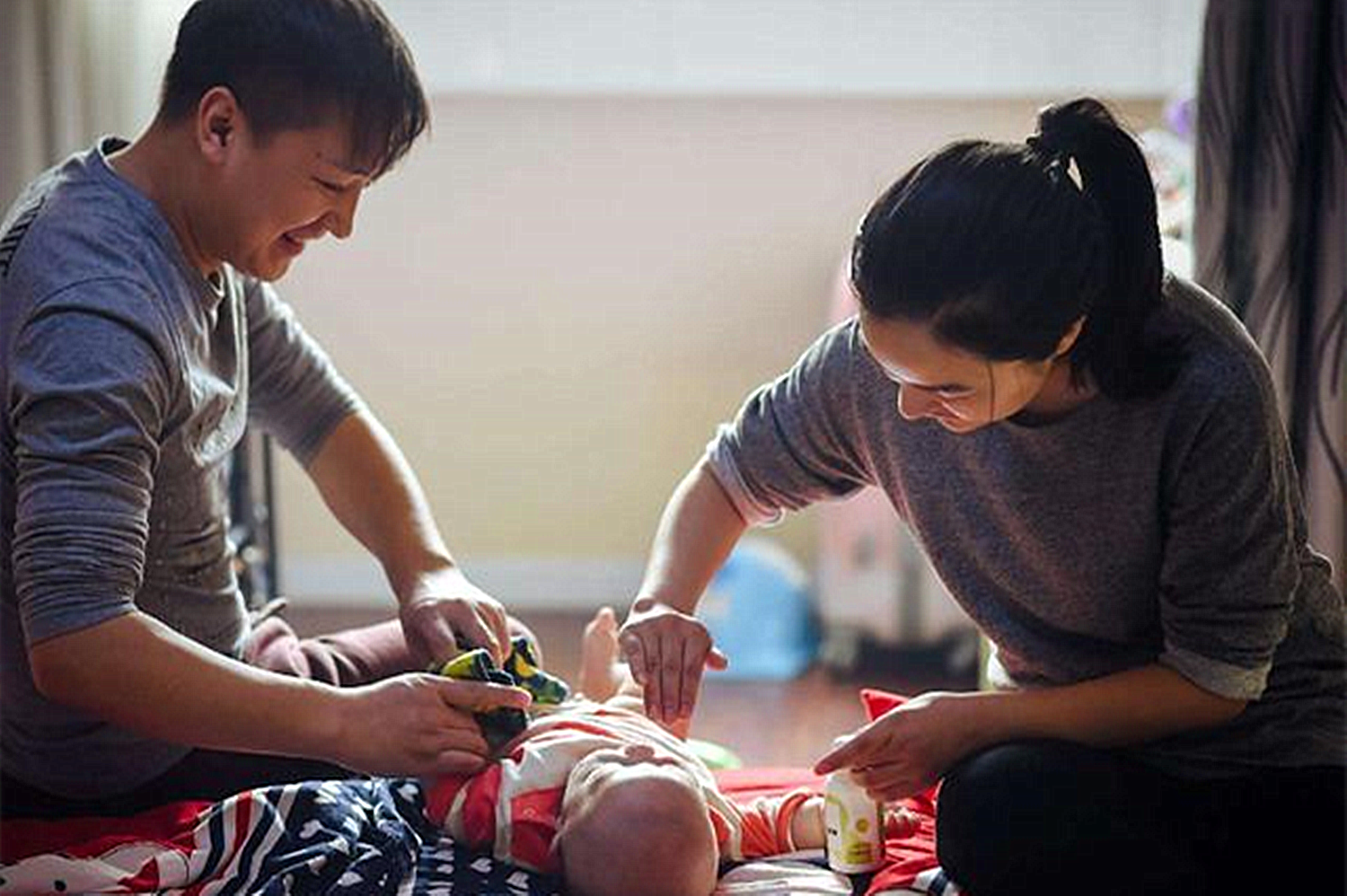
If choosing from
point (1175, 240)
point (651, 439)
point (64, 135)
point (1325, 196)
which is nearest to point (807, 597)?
point (651, 439)

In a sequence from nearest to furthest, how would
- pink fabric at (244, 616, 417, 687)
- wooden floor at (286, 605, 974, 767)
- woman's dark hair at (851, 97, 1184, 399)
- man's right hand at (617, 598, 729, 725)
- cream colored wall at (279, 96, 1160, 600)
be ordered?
woman's dark hair at (851, 97, 1184, 399)
man's right hand at (617, 598, 729, 725)
pink fabric at (244, 616, 417, 687)
wooden floor at (286, 605, 974, 767)
cream colored wall at (279, 96, 1160, 600)

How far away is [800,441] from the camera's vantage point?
→ 5.48 ft

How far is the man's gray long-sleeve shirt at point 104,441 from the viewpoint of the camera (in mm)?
1370

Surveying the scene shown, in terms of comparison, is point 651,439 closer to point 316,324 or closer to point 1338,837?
point 316,324

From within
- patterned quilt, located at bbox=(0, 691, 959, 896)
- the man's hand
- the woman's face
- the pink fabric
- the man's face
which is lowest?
patterned quilt, located at bbox=(0, 691, 959, 896)

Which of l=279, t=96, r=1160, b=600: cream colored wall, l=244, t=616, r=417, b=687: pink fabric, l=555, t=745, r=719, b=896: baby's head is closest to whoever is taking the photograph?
l=555, t=745, r=719, b=896: baby's head

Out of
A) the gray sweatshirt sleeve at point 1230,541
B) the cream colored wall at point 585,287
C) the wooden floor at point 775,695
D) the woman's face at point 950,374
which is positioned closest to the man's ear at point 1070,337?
the woman's face at point 950,374

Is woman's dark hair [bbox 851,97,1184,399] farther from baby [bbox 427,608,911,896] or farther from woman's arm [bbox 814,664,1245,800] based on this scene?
baby [bbox 427,608,911,896]

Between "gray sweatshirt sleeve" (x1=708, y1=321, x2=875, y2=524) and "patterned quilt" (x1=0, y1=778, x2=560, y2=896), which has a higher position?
"gray sweatshirt sleeve" (x1=708, y1=321, x2=875, y2=524)

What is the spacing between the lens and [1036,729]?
58.5 inches

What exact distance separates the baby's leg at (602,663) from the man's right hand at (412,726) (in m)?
0.36

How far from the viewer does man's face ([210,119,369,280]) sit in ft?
4.97

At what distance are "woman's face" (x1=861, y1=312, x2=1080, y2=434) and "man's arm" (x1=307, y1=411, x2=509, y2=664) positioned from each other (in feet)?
1.51

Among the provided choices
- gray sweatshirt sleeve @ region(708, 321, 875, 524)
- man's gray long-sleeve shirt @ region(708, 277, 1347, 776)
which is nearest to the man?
gray sweatshirt sleeve @ region(708, 321, 875, 524)
